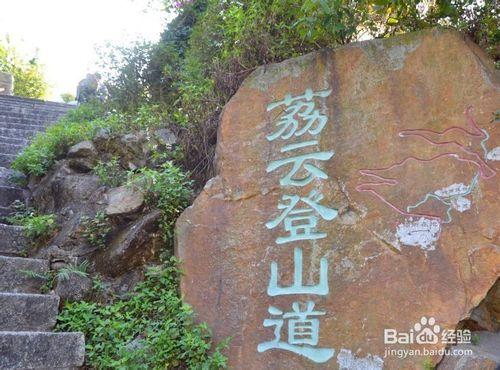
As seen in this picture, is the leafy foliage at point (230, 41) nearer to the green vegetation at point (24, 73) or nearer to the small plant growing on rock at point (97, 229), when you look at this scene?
the small plant growing on rock at point (97, 229)

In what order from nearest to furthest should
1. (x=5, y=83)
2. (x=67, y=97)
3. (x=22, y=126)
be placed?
(x=22, y=126), (x=5, y=83), (x=67, y=97)

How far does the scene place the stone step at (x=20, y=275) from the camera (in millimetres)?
3746

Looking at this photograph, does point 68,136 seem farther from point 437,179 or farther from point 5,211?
point 437,179

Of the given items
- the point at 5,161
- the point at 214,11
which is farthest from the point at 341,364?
the point at 5,161

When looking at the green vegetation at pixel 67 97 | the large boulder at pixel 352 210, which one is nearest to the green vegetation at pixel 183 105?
the large boulder at pixel 352 210

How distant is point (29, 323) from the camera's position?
3406 millimetres

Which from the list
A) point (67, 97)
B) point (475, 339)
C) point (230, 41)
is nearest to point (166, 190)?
point (230, 41)

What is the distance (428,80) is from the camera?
3.31 meters

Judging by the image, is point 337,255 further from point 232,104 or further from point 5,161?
point 5,161

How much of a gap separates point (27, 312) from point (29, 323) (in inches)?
3.0

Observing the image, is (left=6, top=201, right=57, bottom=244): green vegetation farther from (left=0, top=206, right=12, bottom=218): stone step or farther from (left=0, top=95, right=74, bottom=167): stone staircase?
(left=0, top=95, right=74, bottom=167): stone staircase

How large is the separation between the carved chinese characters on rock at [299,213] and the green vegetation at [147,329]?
450 millimetres

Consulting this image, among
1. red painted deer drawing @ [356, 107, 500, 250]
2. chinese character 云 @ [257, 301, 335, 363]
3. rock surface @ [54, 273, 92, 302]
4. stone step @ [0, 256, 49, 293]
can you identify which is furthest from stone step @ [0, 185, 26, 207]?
red painted deer drawing @ [356, 107, 500, 250]

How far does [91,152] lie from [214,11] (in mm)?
2425
